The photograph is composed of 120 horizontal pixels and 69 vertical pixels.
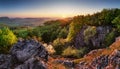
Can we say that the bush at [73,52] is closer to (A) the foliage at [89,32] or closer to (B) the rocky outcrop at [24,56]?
(A) the foliage at [89,32]

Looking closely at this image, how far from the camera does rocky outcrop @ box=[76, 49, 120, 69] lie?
92.8m

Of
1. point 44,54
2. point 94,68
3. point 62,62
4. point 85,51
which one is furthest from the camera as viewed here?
point 85,51

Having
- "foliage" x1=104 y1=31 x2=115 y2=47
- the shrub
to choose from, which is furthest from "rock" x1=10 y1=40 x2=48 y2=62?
"foliage" x1=104 y1=31 x2=115 y2=47

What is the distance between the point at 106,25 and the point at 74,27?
2001 cm

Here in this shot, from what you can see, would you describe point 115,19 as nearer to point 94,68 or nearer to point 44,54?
point 94,68

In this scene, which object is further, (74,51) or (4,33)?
(4,33)

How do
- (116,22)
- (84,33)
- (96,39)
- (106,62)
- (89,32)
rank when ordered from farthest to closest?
(84,33), (89,32), (96,39), (116,22), (106,62)

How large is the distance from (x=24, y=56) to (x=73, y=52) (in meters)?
71.6

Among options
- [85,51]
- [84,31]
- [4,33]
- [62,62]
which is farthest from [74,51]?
[62,62]

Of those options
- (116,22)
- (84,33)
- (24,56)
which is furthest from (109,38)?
(24,56)

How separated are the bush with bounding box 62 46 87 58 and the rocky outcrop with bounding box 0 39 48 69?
215 feet

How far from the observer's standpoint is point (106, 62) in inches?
3814

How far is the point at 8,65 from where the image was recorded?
91.0 metres

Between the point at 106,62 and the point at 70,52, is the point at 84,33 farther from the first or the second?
the point at 106,62
